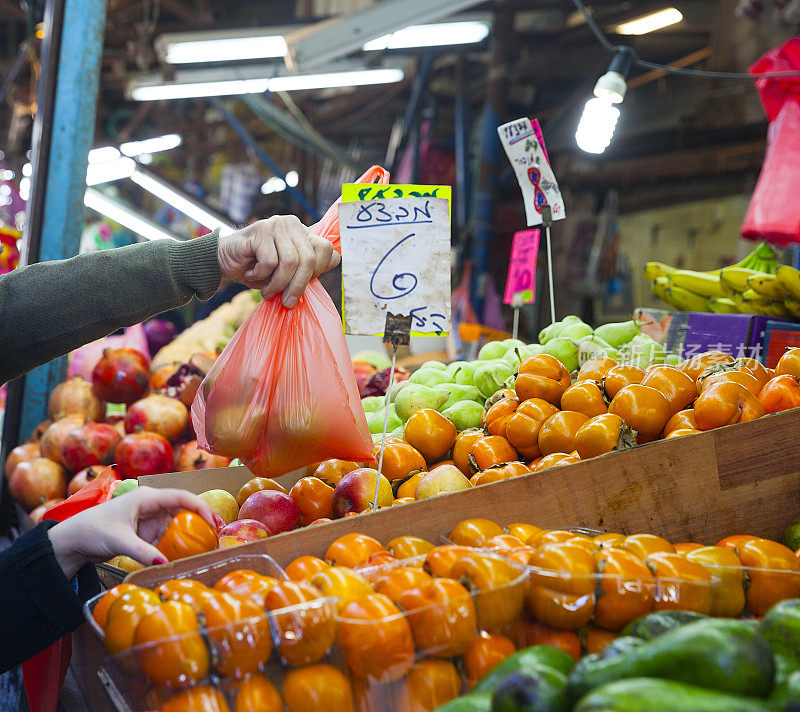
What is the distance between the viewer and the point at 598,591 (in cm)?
104

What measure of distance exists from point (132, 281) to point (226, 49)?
3925 millimetres

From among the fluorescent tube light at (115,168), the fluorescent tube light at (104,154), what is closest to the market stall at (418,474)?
the fluorescent tube light at (115,168)

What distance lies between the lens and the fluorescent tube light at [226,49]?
4992 mm

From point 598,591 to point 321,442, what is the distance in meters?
0.88

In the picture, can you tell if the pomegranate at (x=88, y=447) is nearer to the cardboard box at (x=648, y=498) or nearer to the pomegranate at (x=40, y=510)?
the pomegranate at (x=40, y=510)

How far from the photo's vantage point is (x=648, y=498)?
1.55m

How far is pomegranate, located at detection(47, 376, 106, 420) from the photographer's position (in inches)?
124

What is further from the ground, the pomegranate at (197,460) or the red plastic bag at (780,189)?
the red plastic bag at (780,189)

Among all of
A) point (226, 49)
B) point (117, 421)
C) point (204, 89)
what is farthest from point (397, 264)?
point (204, 89)

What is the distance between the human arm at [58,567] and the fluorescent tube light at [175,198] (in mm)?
4197

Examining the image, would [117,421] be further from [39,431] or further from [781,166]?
[781,166]

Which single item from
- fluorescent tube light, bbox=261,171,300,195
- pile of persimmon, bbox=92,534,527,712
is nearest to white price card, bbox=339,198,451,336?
pile of persimmon, bbox=92,534,527,712

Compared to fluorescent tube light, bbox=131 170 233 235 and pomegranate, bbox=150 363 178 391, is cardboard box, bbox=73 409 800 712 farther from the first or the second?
fluorescent tube light, bbox=131 170 233 235

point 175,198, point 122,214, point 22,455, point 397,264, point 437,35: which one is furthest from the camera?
point 175,198
